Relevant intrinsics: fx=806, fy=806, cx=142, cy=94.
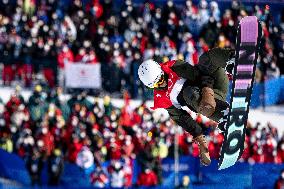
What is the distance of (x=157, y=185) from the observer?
53.2ft

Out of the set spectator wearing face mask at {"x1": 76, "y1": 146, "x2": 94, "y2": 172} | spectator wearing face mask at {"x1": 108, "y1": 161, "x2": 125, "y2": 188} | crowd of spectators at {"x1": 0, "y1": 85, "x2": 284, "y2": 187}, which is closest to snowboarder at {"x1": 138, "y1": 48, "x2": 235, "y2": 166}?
spectator wearing face mask at {"x1": 108, "y1": 161, "x2": 125, "y2": 188}

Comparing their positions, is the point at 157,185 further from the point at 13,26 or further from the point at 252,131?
the point at 13,26

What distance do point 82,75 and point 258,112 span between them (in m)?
4.50

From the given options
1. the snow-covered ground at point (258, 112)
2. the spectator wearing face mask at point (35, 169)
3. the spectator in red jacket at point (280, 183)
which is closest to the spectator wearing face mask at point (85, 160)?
the spectator wearing face mask at point (35, 169)

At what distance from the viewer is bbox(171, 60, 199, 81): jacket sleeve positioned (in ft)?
31.6

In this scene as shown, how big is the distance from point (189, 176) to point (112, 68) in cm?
386

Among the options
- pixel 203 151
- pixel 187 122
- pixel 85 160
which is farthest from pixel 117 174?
pixel 203 151

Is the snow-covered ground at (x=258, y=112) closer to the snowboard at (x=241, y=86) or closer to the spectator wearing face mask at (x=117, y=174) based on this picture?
the spectator wearing face mask at (x=117, y=174)

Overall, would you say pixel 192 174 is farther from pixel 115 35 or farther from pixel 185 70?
pixel 185 70

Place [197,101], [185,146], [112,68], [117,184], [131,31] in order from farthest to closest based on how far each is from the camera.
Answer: [131,31] → [112,68] → [185,146] → [117,184] → [197,101]

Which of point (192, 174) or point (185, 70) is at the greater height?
point (185, 70)

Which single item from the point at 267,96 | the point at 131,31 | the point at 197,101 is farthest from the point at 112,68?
the point at 197,101

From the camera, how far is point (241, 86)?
32.1ft

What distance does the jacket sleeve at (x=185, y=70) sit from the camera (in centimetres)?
964
